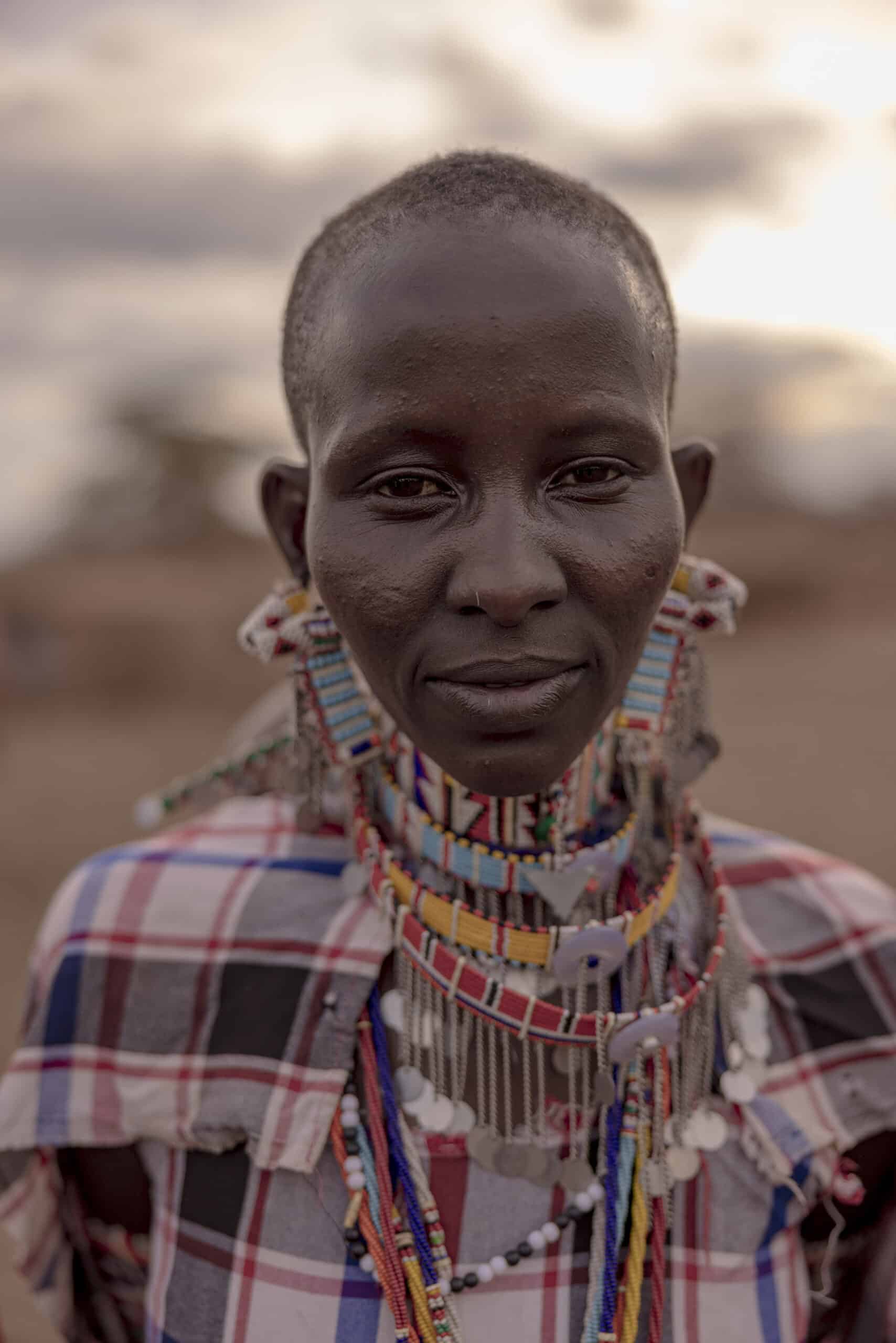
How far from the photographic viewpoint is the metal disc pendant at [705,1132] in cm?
→ 144

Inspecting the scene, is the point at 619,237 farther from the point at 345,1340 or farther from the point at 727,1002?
the point at 345,1340

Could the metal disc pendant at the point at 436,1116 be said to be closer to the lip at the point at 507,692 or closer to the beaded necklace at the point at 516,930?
the beaded necklace at the point at 516,930

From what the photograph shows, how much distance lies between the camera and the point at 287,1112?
1416 mm

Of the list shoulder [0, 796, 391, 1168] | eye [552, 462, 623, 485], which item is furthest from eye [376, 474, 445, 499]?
shoulder [0, 796, 391, 1168]

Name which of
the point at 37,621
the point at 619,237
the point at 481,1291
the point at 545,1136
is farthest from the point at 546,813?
the point at 37,621

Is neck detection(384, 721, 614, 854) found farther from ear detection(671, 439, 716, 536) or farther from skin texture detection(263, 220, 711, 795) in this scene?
ear detection(671, 439, 716, 536)

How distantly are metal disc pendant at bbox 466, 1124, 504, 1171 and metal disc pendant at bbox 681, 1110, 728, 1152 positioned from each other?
25 cm

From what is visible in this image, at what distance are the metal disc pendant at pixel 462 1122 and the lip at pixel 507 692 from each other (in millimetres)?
545

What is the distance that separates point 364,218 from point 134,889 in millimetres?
1013

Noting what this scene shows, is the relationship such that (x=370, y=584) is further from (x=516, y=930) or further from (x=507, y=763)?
(x=516, y=930)

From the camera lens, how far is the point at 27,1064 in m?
1.57

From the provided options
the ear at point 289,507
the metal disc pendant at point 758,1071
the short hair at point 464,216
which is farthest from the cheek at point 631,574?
the metal disc pendant at point 758,1071

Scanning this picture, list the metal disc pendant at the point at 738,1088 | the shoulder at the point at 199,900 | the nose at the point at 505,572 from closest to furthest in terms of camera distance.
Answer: the nose at the point at 505,572
the metal disc pendant at the point at 738,1088
the shoulder at the point at 199,900

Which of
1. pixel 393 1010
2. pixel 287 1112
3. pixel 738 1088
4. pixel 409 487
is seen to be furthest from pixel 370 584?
pixel 738 1088
